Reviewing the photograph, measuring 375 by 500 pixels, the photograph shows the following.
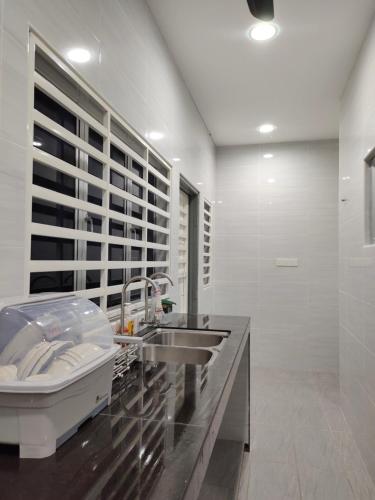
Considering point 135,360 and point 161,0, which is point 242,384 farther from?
point 161,0

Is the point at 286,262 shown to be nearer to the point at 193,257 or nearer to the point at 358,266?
the point at 193,257

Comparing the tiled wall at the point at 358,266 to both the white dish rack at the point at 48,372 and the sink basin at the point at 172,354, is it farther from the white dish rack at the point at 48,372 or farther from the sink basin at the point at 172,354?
the white dish rack at the point at 48,372

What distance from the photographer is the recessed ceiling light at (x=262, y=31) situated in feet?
7.44

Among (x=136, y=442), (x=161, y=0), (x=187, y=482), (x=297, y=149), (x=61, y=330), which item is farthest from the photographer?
(x=297, y=149)

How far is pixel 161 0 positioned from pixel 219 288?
10.4 ft

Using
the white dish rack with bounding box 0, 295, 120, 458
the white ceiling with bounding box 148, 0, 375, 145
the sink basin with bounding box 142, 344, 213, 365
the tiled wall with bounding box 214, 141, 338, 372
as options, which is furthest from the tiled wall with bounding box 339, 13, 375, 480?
the white dish rack with bounding box 0, 295, 120, 458

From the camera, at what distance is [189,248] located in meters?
3.65

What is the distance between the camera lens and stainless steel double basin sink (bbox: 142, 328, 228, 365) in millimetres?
1683

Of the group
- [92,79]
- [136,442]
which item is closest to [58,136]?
[92,79]

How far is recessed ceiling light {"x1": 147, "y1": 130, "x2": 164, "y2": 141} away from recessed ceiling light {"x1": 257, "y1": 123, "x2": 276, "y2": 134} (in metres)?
1.87

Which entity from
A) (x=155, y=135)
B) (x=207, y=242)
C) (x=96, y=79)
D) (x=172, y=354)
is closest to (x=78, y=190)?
(x=96, y=79)

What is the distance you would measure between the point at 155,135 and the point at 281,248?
2.62 m

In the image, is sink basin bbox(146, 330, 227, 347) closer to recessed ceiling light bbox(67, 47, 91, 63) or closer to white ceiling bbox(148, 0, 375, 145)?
recessed ceiling light bbox(67, 47, 91, 63)

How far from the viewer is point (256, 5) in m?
1.31
